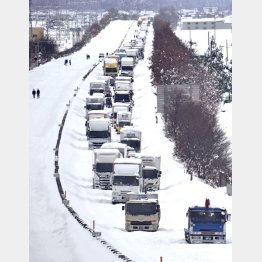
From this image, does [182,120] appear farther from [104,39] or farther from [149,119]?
[104,39]

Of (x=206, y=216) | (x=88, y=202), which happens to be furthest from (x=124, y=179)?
(x=206, y=216)

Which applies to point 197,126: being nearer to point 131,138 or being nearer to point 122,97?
point 131,138

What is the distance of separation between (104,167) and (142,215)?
5.66 m

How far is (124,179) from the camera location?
23.8 m

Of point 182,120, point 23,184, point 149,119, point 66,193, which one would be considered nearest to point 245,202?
point 23,184

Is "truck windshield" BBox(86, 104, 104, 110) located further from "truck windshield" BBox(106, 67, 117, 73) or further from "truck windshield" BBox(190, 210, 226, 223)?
"truck windshield" BBox(190, 210, 226, 223)

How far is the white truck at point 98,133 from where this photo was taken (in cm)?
3378

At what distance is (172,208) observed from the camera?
2342 cm

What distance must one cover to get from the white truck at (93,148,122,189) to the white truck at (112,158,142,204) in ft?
6.02

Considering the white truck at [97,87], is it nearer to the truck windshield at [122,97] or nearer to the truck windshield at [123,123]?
the truck windshield at [122,97]

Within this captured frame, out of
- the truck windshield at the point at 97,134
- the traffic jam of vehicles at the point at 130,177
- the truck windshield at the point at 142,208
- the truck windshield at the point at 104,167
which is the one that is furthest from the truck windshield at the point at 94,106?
the truck windshield at the point at 142,208

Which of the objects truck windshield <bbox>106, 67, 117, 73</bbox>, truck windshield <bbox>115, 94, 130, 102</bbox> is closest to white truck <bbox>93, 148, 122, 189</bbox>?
truck windshield <bbox>115, 94, 130, 102</bbox>

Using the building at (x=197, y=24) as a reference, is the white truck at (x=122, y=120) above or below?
below

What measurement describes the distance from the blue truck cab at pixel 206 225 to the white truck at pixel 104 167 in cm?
675
